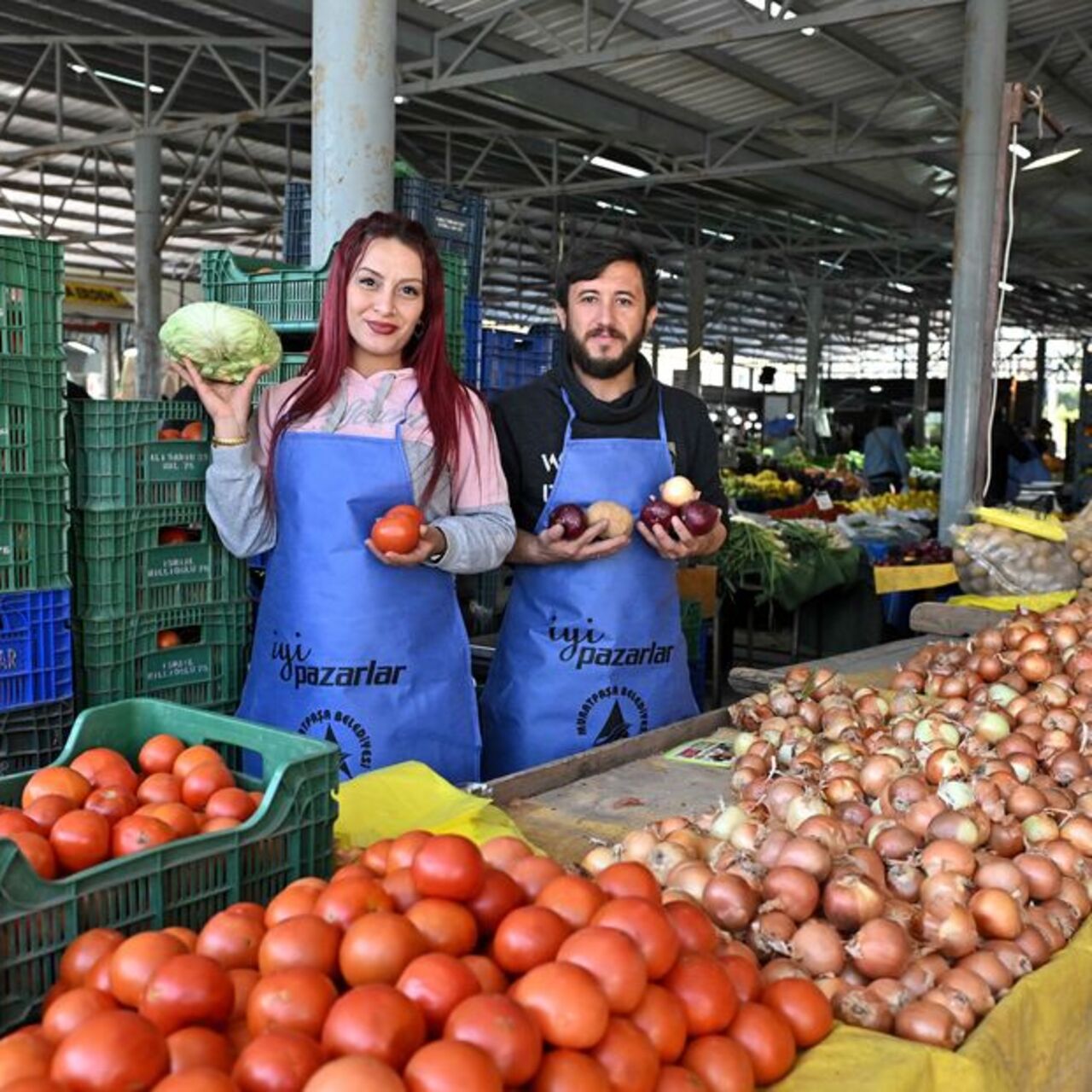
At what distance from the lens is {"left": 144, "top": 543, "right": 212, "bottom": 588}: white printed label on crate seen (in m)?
3.25

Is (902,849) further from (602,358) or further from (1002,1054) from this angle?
(602,358)

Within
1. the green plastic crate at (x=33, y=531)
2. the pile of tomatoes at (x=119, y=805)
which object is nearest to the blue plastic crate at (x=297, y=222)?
the green plastic crate at (x=33, y=531)

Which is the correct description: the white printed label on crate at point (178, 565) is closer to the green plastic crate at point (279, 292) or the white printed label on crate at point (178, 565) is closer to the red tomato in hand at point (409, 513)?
the red tomato in hand at point (409, 513)

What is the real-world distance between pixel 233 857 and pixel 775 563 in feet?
21.7

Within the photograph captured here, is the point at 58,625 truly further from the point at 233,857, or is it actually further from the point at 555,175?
the point at 555,175

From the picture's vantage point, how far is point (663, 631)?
3523 millimetres

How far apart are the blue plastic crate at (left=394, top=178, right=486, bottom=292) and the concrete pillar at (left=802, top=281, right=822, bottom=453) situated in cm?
1643

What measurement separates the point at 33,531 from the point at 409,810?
128 cm

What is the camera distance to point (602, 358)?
3320 mm

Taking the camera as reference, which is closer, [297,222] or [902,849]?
[902,849]

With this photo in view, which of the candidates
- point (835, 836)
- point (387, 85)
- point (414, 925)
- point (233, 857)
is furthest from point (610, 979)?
point (387, 85)

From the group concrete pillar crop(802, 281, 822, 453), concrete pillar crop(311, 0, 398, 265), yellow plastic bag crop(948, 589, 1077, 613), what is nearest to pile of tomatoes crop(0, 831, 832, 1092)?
yellow plastic bag crop(948, 589, 1077, 613)

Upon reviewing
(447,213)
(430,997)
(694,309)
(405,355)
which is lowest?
(430,997)

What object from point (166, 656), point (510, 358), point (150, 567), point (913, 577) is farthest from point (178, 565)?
point (913, 577)
